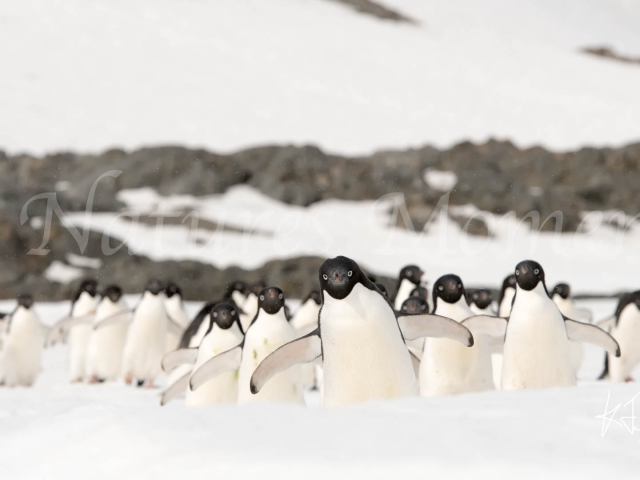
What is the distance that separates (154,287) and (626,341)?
428cm

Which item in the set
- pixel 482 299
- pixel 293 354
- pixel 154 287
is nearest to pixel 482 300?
pixel 482 299

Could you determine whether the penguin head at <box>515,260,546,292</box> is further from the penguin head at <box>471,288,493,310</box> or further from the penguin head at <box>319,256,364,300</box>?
the penguin head at <box>471,288,493,310</box>

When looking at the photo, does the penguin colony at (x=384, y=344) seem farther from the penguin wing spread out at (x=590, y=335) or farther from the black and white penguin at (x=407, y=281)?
the black and white penguin at (x=407, y=281)

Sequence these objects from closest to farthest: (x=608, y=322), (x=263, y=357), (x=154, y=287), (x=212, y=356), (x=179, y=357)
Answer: (x=263, y=357)
(x=212, y=356)
(x=179, y=357)
(x=608, y=322)
(x=154, y=287)

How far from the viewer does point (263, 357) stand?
13.8ft

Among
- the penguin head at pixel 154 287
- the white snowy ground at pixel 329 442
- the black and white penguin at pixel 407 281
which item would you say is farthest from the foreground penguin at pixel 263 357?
the black and white penguin at pixel 407 281

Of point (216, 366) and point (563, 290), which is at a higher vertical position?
point (563, 290)

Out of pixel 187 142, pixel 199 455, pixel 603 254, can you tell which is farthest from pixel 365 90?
pixel 199 455

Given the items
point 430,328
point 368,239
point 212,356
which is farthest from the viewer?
point 368,239

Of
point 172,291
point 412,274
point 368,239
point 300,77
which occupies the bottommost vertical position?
point 172,291

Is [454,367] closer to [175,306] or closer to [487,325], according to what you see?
[487,325]

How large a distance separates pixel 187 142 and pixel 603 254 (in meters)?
14.8

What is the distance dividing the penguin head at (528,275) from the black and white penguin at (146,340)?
163 inches

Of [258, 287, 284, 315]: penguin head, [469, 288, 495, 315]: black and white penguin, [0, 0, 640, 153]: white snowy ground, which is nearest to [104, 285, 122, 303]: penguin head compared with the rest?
[469, 288, 495, 315]: black and white penguin
